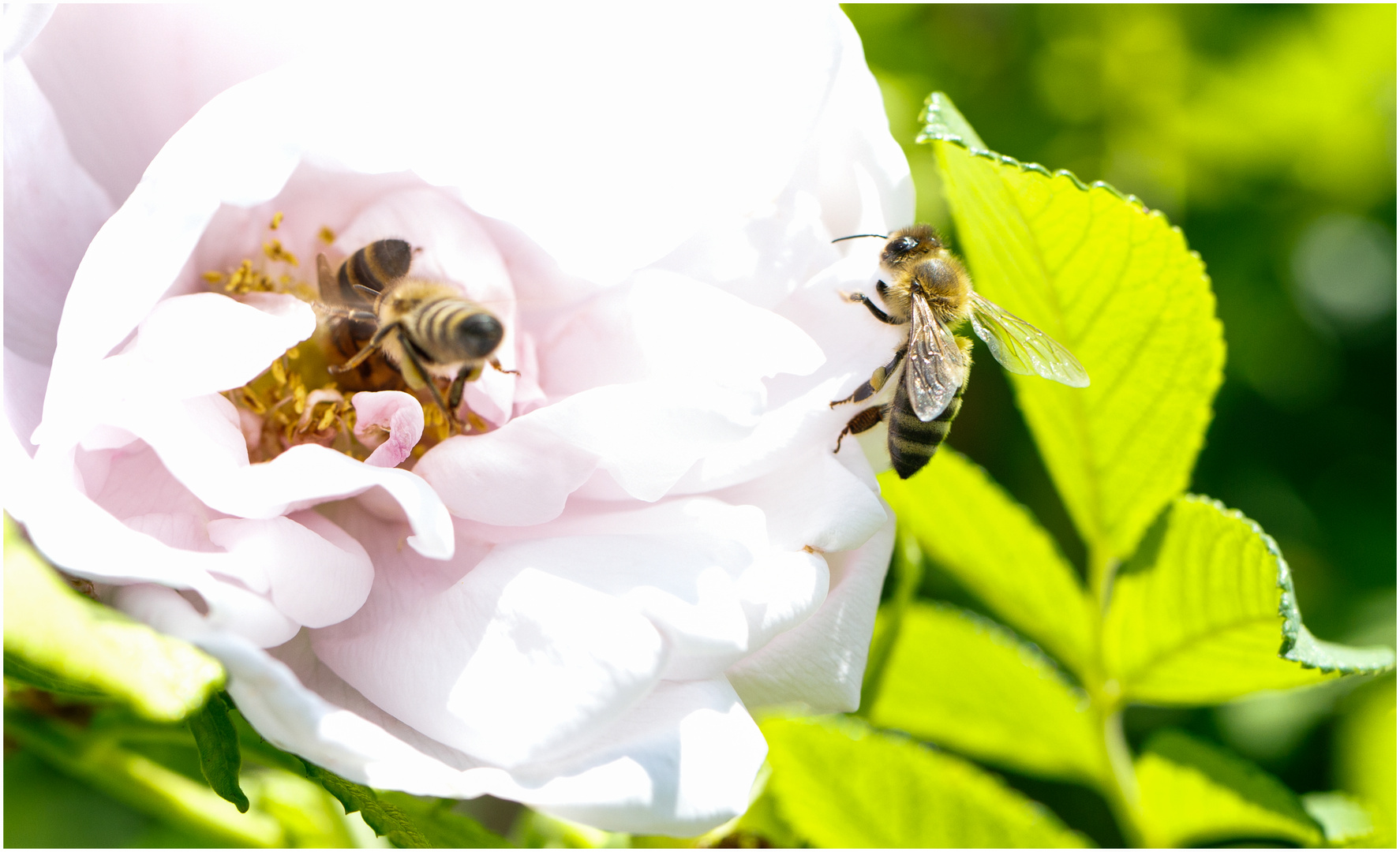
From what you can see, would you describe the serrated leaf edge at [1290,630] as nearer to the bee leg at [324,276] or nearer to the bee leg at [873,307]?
the bee leg at [873,307]

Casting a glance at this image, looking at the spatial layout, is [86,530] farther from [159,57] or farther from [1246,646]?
[1246,646]

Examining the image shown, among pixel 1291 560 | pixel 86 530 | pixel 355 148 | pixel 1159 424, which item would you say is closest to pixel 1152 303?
pixel 1159 424

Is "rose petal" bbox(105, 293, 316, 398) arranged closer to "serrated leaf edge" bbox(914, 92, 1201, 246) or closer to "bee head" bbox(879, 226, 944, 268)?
"serrated leaf edge" bbox(914, 92, 1201, 246)

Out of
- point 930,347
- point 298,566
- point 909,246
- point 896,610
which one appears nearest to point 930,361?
point 930,347

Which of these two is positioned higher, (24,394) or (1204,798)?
(24,394)

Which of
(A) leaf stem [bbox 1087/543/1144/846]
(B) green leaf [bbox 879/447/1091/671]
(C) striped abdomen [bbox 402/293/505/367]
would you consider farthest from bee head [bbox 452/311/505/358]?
(A) leaf stem [bbox 1087/543/1144/846]

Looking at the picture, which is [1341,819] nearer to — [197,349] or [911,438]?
[911,438]

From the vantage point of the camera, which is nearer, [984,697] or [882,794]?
[882,794]

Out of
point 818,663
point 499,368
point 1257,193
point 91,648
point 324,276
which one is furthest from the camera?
point 1257,193
